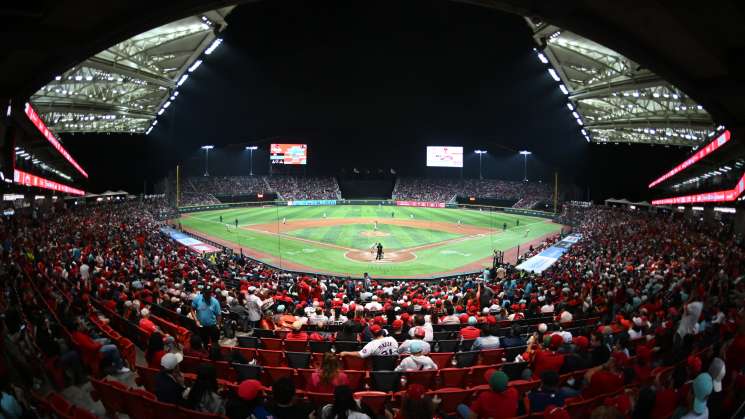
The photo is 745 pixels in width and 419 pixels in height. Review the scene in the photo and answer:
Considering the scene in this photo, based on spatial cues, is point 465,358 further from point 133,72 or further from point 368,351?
point 133,72

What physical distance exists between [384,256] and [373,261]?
2122mm

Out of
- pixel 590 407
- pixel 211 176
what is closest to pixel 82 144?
pixel 211 176

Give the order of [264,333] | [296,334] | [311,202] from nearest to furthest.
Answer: [296,334]
[264,333]
[311,202]

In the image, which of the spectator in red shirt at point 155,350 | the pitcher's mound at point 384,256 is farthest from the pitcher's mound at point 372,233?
the spectator in red shirt at point 155,350

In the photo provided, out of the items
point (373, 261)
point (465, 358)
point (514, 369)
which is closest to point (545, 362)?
point (514, 369)

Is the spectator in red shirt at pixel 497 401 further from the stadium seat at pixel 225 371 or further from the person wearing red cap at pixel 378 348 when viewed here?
the stadium seat at pixel 225 371

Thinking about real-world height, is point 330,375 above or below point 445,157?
below

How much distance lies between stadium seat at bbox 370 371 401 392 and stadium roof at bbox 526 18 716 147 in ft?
61.7

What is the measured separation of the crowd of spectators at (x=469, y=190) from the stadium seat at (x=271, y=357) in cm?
7324

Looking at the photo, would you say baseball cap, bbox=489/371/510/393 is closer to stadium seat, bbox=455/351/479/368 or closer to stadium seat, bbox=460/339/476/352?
stadium seat, bbox=455/351/479/368

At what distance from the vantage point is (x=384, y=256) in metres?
32.6

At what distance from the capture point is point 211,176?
275 feet

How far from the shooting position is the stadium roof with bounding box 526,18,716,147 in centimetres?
2397

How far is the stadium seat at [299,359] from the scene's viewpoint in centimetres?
716
